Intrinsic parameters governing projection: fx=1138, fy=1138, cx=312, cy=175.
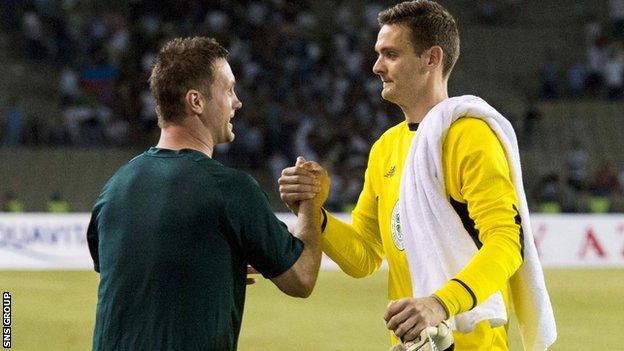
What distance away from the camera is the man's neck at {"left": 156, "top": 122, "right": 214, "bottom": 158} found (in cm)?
388

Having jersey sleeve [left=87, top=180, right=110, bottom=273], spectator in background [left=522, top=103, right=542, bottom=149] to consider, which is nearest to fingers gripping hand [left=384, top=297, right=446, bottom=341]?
jersey sleeve [left=87, top=180, right=110, bottom=273]

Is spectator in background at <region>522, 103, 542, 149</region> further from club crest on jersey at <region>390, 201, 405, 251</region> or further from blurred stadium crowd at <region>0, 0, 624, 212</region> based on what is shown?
club crest on jersey at <region>390, 201, 405, 251</region>

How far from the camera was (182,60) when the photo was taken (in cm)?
385

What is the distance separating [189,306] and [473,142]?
1178 mm

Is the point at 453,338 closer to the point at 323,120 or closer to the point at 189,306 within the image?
the point at 189,306

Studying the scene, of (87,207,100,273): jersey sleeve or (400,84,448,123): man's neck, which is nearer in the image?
(87,207,100,273): jersey sleeve

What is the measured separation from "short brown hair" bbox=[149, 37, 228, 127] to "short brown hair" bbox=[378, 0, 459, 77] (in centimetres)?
86

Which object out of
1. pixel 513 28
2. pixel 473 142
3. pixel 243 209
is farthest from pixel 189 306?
pixel 513 28

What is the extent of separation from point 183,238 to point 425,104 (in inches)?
50.9

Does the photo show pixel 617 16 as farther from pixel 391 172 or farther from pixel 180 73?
pixel 180 73

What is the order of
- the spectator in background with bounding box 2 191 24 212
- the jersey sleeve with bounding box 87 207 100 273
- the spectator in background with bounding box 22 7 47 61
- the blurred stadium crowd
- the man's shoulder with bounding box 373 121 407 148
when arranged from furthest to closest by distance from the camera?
1. the spectator in background with bounding box 22 7 47 61
2. the blurred stadium crowd
3. the spectator in background with bounding box 2 191 24 212
4. the man's shoulder with bounding box 373 121 407 148
5. the jersey sleeve with bounding box 87 207 100 273

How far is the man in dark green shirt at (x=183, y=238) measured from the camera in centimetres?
367

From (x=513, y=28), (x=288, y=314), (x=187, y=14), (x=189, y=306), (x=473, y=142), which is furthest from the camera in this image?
(x=513, y=28)

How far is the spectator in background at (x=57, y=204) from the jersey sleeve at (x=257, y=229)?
44.5 feet
